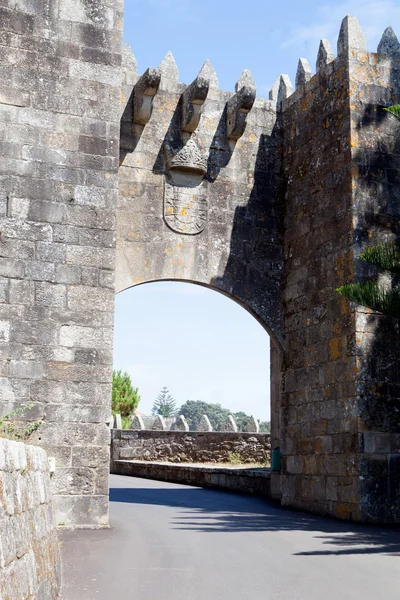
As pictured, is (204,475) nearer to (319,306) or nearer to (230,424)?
(230,424)

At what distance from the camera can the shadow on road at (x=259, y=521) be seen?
6.56m

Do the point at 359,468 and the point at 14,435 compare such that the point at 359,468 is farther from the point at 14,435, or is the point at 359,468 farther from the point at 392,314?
the point at 14,435

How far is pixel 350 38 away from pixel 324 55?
0.58m

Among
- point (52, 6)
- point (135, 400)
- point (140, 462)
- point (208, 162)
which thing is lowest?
point (140, 462)

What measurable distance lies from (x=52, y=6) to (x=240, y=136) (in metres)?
3.05

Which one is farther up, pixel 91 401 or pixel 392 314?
pixel 392 314

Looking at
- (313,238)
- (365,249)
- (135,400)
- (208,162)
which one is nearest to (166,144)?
(208,162)

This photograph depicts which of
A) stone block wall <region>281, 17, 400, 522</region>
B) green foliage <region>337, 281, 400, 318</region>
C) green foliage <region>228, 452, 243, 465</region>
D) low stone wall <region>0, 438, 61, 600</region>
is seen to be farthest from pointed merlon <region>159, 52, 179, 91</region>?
green foliage <region>228, 452, 243, 465</region>

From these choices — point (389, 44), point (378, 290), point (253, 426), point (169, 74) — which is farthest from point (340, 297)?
point (253, 426)

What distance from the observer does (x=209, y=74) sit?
10234 mm

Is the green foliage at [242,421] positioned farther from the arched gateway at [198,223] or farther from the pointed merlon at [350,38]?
the pointed merlon at [350,38]

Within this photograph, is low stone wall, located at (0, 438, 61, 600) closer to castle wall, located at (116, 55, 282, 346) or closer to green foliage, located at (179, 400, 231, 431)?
castle wall, located at (116, 55, 282, 346)

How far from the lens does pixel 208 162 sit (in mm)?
10125

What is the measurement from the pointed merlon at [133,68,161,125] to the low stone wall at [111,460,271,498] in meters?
5.18
